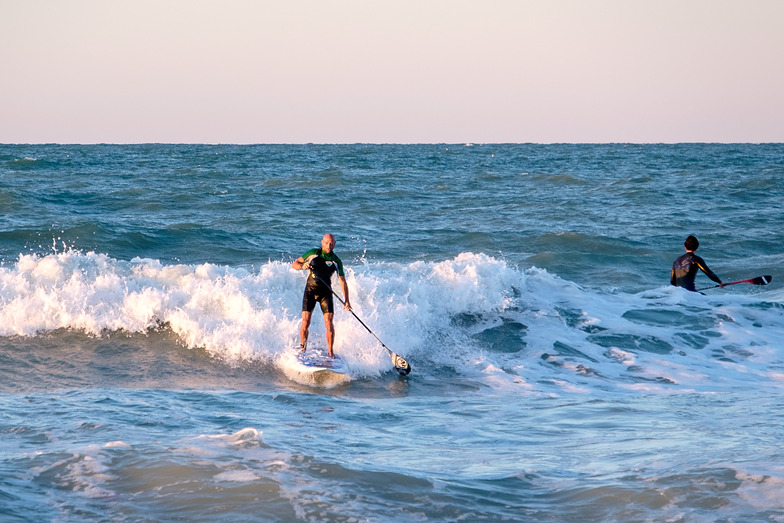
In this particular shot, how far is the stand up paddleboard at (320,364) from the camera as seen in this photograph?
10352mm

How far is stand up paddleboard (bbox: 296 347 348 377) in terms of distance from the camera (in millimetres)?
10352

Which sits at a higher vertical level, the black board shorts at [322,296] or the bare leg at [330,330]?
the black board shorts at [322,296]

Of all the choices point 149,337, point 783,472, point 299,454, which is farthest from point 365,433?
point 149,337

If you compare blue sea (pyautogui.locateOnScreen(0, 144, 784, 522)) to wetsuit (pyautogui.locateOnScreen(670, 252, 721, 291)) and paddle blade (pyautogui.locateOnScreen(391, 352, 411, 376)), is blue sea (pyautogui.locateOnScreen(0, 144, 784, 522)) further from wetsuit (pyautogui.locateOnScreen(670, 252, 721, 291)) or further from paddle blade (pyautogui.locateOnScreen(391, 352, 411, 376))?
wetsuit (pyautogui.locateOnScreen(670, 252, 721, 291))

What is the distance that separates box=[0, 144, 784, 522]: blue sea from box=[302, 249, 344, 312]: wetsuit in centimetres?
93

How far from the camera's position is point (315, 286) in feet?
35.3

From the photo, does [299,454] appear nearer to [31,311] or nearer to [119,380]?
[119,380]

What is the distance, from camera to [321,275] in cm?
1078

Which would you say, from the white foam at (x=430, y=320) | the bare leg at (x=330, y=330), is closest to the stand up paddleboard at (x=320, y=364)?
the bare leg at (x=330, y=330)

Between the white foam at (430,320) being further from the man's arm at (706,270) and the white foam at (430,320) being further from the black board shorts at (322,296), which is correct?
the black board shorts at (322,296)

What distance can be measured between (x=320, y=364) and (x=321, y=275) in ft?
3.88

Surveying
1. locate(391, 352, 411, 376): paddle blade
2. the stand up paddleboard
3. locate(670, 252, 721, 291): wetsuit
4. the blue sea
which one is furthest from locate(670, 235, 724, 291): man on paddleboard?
the stand up paddleboard

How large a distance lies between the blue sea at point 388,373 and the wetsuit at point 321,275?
36.6 inches

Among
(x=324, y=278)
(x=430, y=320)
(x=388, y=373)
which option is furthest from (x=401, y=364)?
(x=430, y=320)
